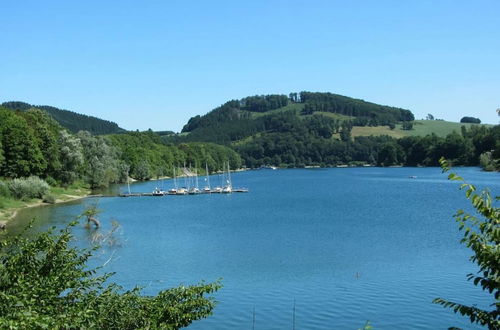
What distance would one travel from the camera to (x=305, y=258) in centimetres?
4300

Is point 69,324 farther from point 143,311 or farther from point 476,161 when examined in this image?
point 476,161

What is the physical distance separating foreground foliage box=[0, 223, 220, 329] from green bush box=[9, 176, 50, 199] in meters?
66.8

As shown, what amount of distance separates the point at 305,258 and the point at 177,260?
32.1ft

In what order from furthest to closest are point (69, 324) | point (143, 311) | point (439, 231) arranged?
point (439, 231), point (143, 311), point (69, 324)

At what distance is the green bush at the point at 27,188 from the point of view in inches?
3093

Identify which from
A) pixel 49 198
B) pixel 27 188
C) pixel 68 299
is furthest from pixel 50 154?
pixel 68 299

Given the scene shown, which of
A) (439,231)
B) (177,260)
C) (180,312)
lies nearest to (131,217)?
(177,260)

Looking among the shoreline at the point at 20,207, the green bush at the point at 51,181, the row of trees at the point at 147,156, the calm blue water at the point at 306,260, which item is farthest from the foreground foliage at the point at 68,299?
the row of trees at the point at 147,156

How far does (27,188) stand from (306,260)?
51957mm

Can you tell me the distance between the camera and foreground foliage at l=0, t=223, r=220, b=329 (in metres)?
12.1

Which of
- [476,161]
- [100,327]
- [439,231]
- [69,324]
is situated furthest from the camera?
[476,161]

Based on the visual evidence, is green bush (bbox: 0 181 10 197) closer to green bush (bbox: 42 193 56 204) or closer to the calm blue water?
the calm blue water

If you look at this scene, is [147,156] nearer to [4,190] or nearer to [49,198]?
[49,198]

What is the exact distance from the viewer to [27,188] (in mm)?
79688
